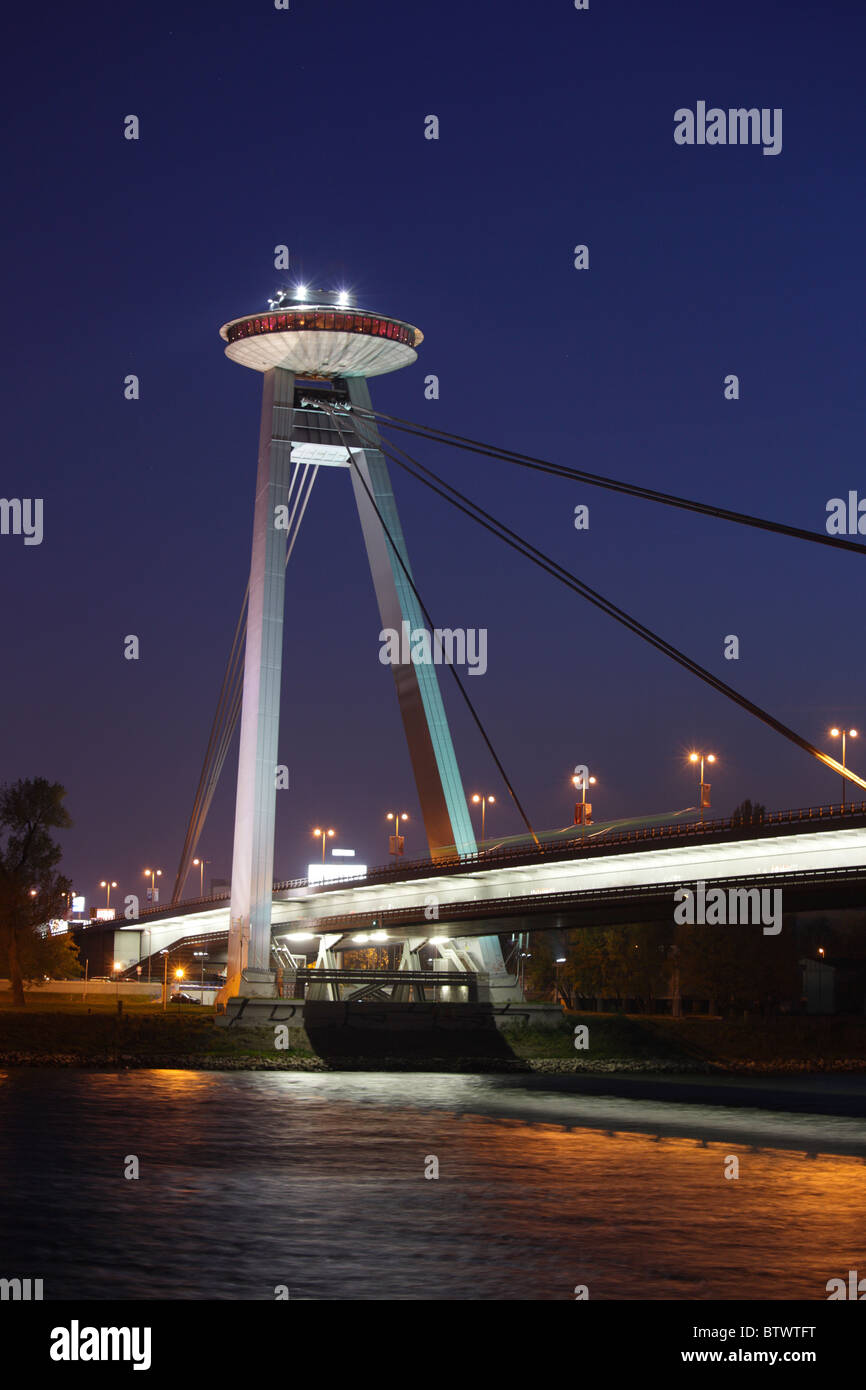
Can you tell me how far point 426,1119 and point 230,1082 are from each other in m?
12.3

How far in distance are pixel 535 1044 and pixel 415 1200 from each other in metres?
39.1

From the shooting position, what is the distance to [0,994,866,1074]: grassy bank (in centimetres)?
5516

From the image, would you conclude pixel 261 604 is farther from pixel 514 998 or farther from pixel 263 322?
pixel 514 998

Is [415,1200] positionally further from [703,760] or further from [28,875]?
[28,875]

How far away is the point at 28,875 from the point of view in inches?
3137

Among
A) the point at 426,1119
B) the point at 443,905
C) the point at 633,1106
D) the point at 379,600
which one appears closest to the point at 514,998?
the point at 443,905

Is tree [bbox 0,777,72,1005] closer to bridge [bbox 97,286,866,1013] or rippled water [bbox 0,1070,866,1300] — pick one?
bridge [bbox 97,286,866,1013]

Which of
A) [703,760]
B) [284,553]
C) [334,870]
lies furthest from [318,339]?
[334,870]

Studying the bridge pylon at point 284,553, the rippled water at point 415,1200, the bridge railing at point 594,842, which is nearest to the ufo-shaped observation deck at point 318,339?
the bridge pylon at point 284,553

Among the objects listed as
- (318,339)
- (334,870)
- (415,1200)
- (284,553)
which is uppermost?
(318,339)

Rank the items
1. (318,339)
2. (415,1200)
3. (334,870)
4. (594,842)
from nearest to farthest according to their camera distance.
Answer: (415,1200)
(594,842)
(318,339)
(334,870)

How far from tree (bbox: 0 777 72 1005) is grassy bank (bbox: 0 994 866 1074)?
3.09 meters

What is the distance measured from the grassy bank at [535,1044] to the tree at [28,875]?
309 cm

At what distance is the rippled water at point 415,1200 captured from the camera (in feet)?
61.9
